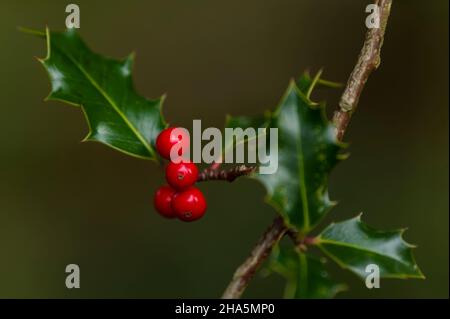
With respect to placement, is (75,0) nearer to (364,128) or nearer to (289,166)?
(364,128)

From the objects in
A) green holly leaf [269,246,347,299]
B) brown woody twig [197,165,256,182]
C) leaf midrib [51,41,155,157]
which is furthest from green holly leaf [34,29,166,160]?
green holly leaf [269,246,347,299]

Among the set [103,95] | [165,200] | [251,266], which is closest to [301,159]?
[251,266]

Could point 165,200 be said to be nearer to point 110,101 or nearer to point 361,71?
point 110,101

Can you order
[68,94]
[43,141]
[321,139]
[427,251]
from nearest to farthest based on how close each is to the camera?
[321,139], [68,94], [427,251], [43,141]

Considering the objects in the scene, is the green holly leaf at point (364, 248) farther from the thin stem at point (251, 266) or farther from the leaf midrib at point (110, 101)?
the leaf midrib at point (110, 101)
